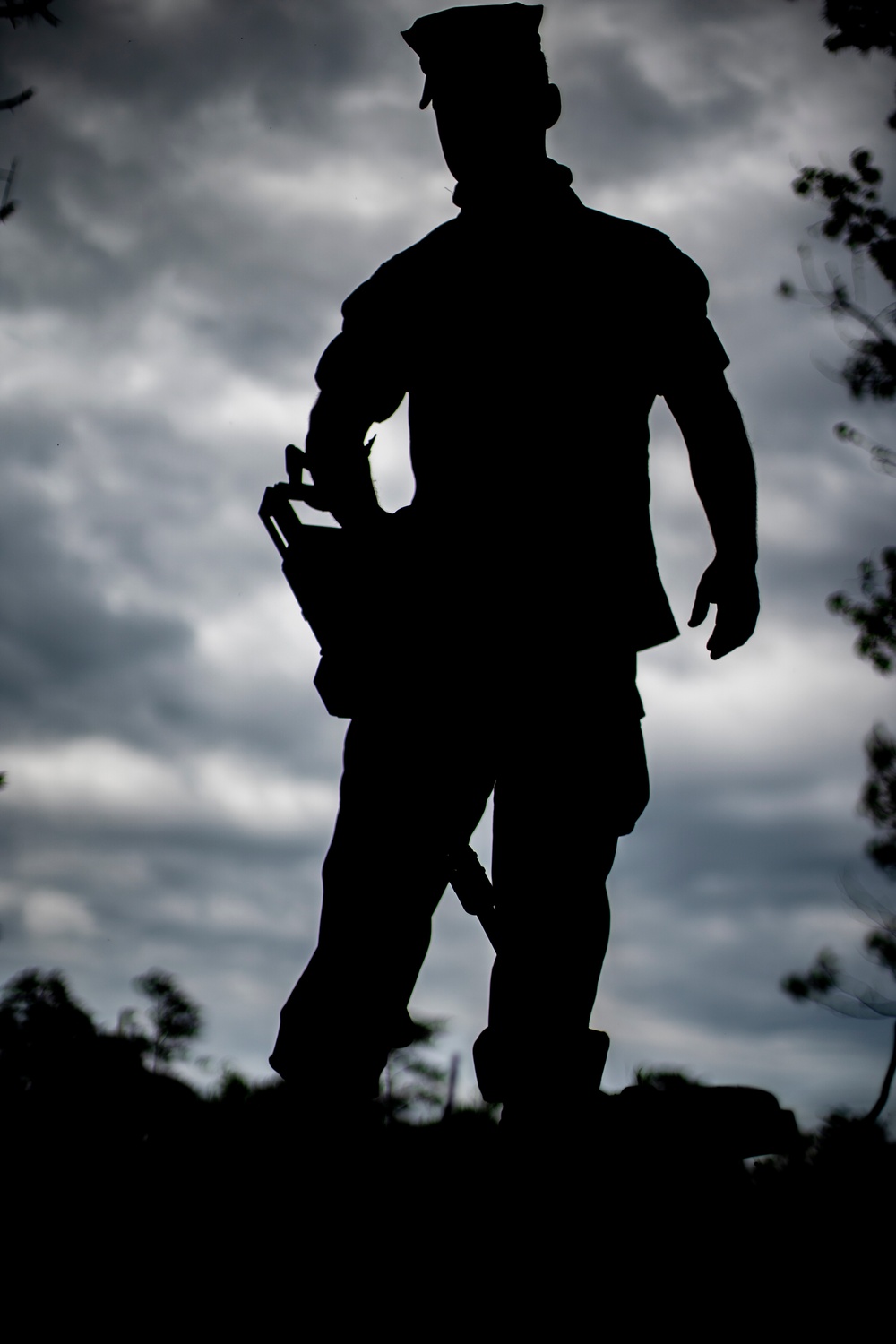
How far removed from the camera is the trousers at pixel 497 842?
2.71 metres

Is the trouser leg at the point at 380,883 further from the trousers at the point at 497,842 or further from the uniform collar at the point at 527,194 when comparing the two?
the uniform collar at the point at 527,194

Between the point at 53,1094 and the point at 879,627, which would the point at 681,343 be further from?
the point at 879,627

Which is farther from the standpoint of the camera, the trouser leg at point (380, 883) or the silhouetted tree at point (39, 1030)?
the silhouetted tree at point (39, 1030)

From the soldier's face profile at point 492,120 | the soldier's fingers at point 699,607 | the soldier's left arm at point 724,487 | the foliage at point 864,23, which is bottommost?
the soldier's fingers at point 699,607

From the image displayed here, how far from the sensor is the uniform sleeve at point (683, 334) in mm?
3059

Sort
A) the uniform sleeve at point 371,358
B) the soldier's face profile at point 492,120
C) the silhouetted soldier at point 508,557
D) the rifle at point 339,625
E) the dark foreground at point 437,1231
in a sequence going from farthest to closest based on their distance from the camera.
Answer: the uniform sleeve at point 371,358
the soldier's face profile at point 492,120
the rifle at point 339,625
the silhouetted soldier at point 508,557
the dark foreground at point 437,1231

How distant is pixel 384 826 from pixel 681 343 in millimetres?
1775

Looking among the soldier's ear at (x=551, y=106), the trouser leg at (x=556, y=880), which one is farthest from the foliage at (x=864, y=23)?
the trouser leg at (x=556, y=880)

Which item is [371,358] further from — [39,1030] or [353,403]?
[39,1030]

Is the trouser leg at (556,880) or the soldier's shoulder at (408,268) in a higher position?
the soldier's shoulder at (408,268)

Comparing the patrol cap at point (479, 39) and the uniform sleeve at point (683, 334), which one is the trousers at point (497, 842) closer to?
the uniform sleeve at point (683, 334)

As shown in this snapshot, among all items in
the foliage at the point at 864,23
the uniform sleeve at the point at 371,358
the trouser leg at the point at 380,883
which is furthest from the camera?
the foliage at the point at 864,23

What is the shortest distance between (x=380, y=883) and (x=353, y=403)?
60.4 inches

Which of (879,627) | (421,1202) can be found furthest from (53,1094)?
(879,627)
